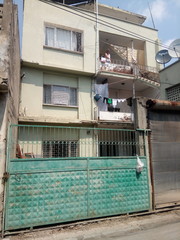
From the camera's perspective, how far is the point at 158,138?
5551 millimetres

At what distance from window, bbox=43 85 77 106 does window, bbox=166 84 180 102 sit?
5182 mm

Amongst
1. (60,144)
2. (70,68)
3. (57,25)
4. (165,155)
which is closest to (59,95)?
(70,68)

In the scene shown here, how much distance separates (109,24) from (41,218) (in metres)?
11.9

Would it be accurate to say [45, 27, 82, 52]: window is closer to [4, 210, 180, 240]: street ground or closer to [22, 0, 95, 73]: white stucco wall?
[22, 0, 95, 73]: white stucco wall

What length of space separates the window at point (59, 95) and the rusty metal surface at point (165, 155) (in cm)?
576

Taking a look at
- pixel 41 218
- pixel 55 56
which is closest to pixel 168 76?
pixel 55 56

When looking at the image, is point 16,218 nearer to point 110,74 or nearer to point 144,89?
point 110,74

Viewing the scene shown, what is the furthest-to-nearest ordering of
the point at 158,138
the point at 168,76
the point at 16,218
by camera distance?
1. the point at 168,76
2. the point at 158,138
3. the point at 16,218

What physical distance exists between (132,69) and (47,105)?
6224 mm

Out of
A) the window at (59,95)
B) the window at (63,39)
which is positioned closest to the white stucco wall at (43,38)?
the window at (63,39)

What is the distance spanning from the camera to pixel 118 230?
405 centimetres

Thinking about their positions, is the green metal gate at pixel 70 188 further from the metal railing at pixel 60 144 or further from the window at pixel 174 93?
the window at pixel 174 93

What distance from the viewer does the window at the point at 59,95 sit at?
9.92 metres

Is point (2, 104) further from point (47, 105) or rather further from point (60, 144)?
point (47, 105)
